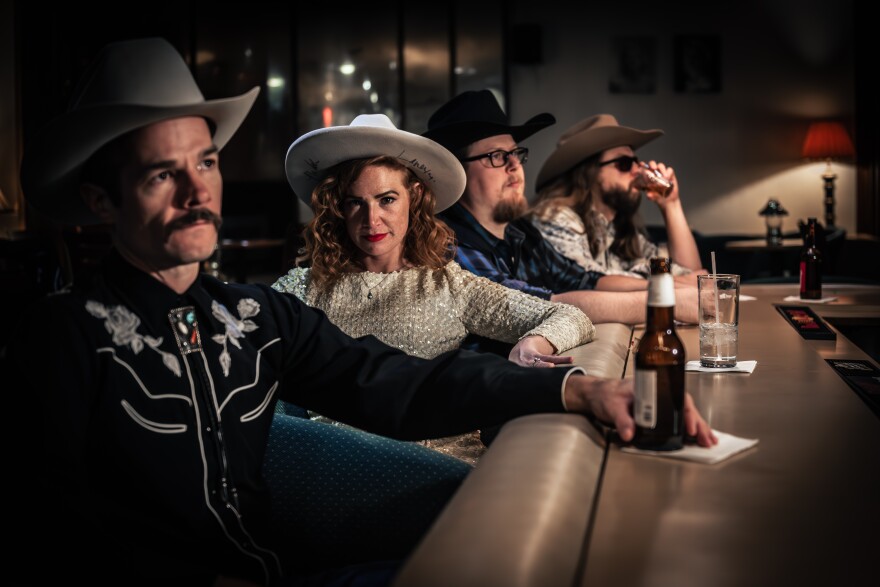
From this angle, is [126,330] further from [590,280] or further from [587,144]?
[587,144]

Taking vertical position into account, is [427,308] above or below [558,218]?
below

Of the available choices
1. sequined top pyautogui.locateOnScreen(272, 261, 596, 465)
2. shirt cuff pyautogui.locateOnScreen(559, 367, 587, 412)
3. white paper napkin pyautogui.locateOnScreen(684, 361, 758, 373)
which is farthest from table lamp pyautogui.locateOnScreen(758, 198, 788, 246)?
shirt cuff pyautogui.locateOnScreen(559, 367, 587, 412)

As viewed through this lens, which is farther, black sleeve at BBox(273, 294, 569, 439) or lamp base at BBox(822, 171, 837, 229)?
lamp base at BBox(822, 171, 837, 229)

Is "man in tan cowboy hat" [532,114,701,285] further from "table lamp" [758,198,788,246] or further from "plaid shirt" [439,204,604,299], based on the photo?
"table lamp" [758,198,788,246]

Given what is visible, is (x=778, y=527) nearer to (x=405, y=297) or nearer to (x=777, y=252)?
(x=405, y=297)

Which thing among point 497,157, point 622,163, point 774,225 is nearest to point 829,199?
point 774,225

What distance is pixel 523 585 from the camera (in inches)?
30.5

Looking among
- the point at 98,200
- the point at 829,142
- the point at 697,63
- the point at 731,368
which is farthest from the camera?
the point at 697,63

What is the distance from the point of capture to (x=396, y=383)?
146cm

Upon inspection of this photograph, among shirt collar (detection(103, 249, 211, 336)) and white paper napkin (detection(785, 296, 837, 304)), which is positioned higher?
shirt collar (detection(103, 249, 211, 336))

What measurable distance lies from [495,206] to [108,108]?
5.94 feet

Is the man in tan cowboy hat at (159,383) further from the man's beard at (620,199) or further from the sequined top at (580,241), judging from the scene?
the man's beard at (620,199)

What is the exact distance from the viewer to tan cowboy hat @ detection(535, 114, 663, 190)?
12.4 feet

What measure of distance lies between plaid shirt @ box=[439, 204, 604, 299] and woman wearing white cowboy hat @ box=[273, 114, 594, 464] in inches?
11.6
